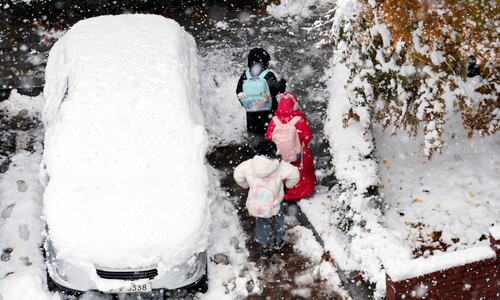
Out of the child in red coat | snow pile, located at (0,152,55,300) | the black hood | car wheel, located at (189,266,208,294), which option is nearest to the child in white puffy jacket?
the child in red coat

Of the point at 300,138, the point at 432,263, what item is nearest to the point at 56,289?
the point at 300,138

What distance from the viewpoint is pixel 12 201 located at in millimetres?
9320

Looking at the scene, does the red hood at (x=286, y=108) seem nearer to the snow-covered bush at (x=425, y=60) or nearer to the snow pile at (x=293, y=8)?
the snow-covered bush at (x=425, y=60)

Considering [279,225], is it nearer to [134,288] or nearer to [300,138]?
[300,138]

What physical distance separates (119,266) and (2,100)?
505cm

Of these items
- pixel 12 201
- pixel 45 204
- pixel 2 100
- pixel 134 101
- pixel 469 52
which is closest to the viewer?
pixel 469 52

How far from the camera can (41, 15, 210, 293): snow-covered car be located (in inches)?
293

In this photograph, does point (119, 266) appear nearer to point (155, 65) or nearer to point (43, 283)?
point (43, 283)

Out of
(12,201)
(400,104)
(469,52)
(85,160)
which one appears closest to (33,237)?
(12,201)

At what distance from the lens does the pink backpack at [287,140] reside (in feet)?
28.3

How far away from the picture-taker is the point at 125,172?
7895mm

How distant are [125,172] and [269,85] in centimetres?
243

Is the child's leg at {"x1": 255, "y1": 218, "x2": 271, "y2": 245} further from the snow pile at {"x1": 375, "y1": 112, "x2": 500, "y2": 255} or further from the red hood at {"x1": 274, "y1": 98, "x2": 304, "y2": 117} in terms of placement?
the snow pile at {"x1": 375, "y1": 112, "x2": 500, "y2": 255}

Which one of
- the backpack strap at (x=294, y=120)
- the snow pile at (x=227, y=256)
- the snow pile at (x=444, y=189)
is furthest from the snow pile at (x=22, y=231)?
the snow pile at (x=444, y=189)
